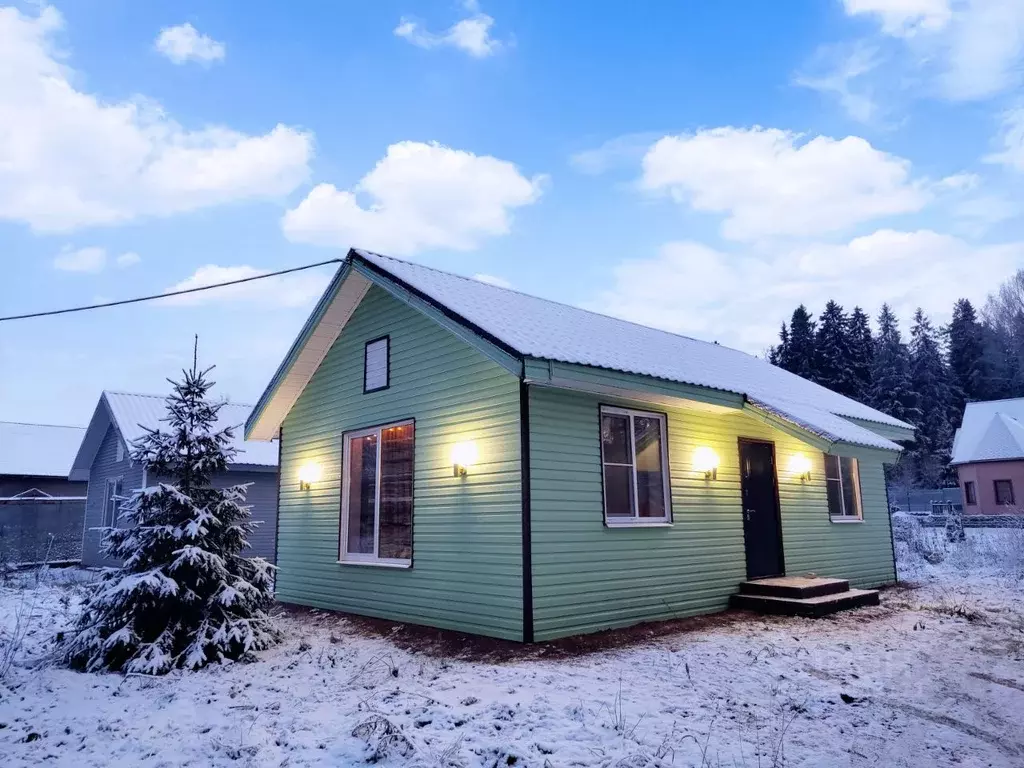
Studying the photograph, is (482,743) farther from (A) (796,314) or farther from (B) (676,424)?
(A) (796,314)

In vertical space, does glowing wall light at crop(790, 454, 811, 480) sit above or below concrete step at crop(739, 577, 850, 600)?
above

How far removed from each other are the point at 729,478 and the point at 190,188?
13389 millimetres

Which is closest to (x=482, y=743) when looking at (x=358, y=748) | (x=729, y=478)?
(x=358, y=748)

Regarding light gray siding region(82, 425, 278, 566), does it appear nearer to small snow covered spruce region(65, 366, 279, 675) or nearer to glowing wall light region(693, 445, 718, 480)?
small snow covered spruce region(65, 366, 279, 675)

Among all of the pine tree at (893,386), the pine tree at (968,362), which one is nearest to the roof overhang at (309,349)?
the pine tree at (893,386)

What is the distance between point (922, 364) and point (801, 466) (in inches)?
1887

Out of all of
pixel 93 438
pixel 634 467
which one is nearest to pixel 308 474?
pixel 634 467

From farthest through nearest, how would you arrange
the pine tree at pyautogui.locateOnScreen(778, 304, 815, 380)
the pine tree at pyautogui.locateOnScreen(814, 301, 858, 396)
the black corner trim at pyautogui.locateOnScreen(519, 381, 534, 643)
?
the pine tree at pyautogui.locateOnScreen(778, 304, 815, 380) < the pine tree at pyautogui.locateOnScreen(814, 301, 858, 396) < the black corner trim at pyautogui.locateOnScreen(519, 381, 534, 643)

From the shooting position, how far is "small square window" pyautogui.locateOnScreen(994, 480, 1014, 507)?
33250mm

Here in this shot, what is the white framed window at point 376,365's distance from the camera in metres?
10.1

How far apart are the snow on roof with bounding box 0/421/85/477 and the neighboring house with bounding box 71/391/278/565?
7491 millimetres

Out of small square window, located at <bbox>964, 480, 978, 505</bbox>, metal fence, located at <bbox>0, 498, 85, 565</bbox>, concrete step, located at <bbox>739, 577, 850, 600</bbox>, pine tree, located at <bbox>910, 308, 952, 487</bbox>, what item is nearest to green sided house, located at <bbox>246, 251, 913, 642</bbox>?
concrete step, located at <bbox>739, 577, 850, 600</bbox>

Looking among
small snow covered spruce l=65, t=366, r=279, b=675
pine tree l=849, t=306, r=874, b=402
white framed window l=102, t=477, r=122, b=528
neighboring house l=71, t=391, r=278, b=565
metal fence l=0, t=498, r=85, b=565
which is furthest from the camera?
pine tree l=849, t=306, r=874, b=402

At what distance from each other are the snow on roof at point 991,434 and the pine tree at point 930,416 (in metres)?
9.36
